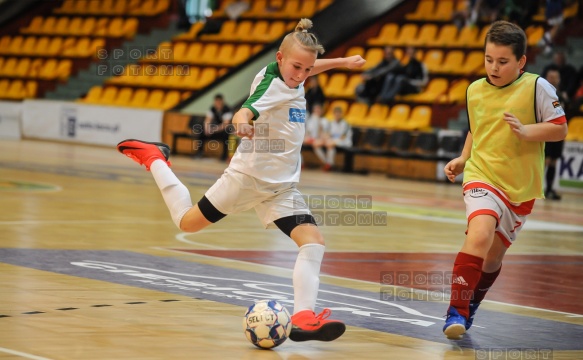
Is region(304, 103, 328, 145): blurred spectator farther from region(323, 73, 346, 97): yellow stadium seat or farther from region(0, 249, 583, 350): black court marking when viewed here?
region(0, 249, 583, 350): black court marking

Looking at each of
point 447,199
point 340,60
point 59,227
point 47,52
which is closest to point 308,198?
point 447,199

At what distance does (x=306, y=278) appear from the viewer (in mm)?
6551

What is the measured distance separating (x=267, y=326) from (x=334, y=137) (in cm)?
1969

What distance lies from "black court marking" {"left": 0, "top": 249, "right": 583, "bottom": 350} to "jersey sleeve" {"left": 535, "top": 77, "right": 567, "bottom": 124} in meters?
1.36

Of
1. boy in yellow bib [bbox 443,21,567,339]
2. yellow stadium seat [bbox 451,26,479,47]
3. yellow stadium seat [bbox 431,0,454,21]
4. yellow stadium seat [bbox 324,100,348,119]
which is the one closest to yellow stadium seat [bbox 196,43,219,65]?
yellow stadium seat [bbox 324,100,348,119]

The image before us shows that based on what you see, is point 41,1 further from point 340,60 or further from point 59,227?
point 340,60

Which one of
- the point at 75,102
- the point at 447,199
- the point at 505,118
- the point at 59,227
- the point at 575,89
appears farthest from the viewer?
the point at 75,102

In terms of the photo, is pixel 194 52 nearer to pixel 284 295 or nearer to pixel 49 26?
pixel 49 26

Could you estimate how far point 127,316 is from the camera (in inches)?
273

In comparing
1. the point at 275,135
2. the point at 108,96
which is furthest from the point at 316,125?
the point at 275,135

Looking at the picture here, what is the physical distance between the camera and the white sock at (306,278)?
6535 mm

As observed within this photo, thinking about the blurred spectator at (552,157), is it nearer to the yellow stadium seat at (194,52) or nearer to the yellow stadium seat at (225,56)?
the yellow stadium seat at (225,56)

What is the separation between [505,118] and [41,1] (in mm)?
35492

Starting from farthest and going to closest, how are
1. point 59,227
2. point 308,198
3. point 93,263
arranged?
point 308,198 → point 59,227 → point 93,263
